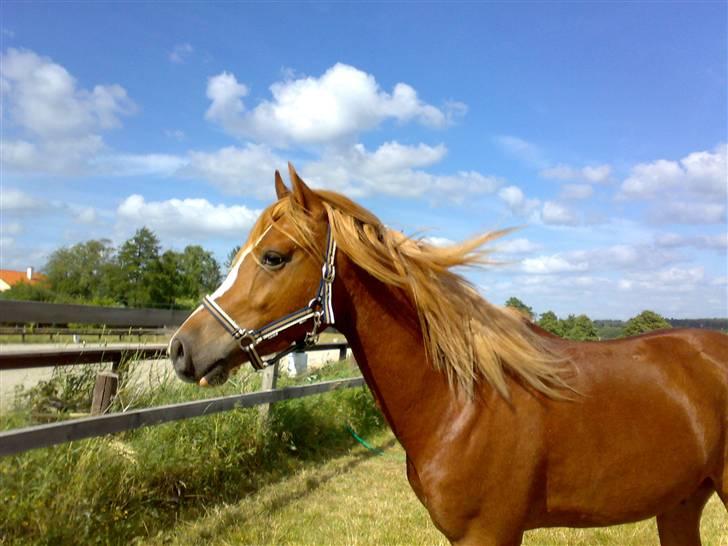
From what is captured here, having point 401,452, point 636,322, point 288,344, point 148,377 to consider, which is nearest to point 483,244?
point 288,344

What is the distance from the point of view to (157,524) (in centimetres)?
447

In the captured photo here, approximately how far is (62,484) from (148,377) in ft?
4.59

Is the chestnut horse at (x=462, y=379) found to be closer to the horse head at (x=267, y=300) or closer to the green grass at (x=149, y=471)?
the horse head at (x=267, y=300)

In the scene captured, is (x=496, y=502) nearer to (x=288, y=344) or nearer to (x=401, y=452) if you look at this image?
(x=288, y=344)

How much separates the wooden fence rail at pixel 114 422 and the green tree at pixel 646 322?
4088 mm

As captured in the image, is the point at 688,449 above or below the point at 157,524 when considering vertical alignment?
above

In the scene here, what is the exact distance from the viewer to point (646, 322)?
241 inches

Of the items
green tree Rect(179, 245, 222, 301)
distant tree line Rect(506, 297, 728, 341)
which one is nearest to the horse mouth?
distant tree line Rect(506, 297, 728, 341)

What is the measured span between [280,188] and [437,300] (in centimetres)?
92

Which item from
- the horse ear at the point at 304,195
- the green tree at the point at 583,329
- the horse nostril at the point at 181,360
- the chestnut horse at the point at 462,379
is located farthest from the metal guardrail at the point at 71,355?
the green tree at the point at 583,329

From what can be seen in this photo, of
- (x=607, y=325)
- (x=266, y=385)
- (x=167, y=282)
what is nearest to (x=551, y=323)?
(x=607, y=325)

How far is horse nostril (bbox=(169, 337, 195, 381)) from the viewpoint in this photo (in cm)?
225

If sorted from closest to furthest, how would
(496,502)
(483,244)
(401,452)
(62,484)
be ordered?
1. (496,502)
2. (483,244)
3. (62,484)
4. (401,452)

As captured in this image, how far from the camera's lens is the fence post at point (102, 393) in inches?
167
